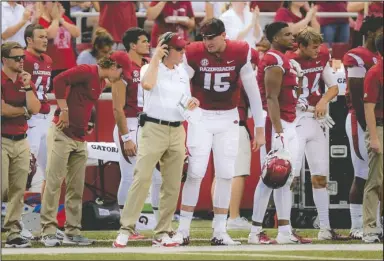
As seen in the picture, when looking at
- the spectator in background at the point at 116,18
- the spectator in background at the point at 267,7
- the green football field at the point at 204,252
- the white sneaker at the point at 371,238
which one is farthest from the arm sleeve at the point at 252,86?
the spectator in background at the point at 267,7

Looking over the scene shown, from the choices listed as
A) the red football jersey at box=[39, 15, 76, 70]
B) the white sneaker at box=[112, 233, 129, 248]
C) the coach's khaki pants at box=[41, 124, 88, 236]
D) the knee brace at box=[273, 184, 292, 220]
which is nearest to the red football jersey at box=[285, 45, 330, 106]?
the knee brace at box=[273, 184, 292, 220]

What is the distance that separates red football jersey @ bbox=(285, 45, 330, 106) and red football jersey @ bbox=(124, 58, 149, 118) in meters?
1.54

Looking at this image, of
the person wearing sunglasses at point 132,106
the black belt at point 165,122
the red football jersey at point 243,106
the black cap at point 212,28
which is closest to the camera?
the black belt at point 165,122

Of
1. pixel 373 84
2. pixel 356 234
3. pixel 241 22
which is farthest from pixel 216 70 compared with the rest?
pixel 241 22

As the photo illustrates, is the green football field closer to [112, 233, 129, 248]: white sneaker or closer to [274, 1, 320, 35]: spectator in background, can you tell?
[112, 233, 129, 248]: white sneaker

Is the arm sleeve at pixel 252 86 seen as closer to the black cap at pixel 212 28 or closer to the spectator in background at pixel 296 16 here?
the black cap at pixel 212 28

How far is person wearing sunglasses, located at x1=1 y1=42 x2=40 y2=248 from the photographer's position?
1221 centimetres

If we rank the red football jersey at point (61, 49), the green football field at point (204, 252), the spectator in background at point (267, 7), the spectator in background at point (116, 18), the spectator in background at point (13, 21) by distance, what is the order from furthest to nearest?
the spectator in background at point (267, 7) < the spectator in background at point (116, 18) < the red football jersey at point (61, 49) < the spectator in background at point (13, 21) < the green football field at point (204, 252)

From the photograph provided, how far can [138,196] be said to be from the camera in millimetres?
11773

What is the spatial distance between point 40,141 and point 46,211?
168 centimetres

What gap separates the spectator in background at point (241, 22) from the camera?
1644 centimetres

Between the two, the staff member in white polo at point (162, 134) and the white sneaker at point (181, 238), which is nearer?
the staff member in white polo at point (162, 134)

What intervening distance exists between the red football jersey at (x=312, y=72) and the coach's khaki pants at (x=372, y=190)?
875 mm

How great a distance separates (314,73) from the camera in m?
13.1
